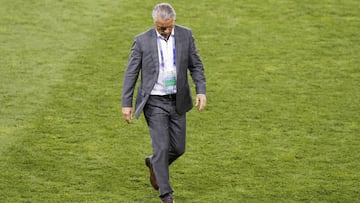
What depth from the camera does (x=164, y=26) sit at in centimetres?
962

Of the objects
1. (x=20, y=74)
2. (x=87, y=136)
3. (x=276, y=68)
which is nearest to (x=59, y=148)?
(x=87, y=136)

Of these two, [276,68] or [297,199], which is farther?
[276,68]

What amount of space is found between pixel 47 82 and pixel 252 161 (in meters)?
3.19

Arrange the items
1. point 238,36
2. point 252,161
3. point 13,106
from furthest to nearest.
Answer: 1. point 238,36
2. point 13,106
3. point 252,161

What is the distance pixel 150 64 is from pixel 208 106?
3.08m

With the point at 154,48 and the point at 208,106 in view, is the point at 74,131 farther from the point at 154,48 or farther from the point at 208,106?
the point at 154,48

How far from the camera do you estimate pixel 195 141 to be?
38.9 feet

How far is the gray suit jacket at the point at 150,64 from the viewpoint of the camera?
9.82 m

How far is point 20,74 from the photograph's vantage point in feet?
44.6

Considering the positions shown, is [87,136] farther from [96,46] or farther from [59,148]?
[96,46]

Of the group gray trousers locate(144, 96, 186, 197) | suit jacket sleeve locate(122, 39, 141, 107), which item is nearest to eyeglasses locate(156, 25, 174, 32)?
suit jacket sleeve locate(122, 39, 141, 107)

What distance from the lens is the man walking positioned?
32.3 ft

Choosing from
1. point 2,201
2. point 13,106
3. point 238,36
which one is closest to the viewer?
point 2,201

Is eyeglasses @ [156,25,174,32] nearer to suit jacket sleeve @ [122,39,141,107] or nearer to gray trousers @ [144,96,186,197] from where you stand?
suit jacket sleeve @ [122,39,141,107]
